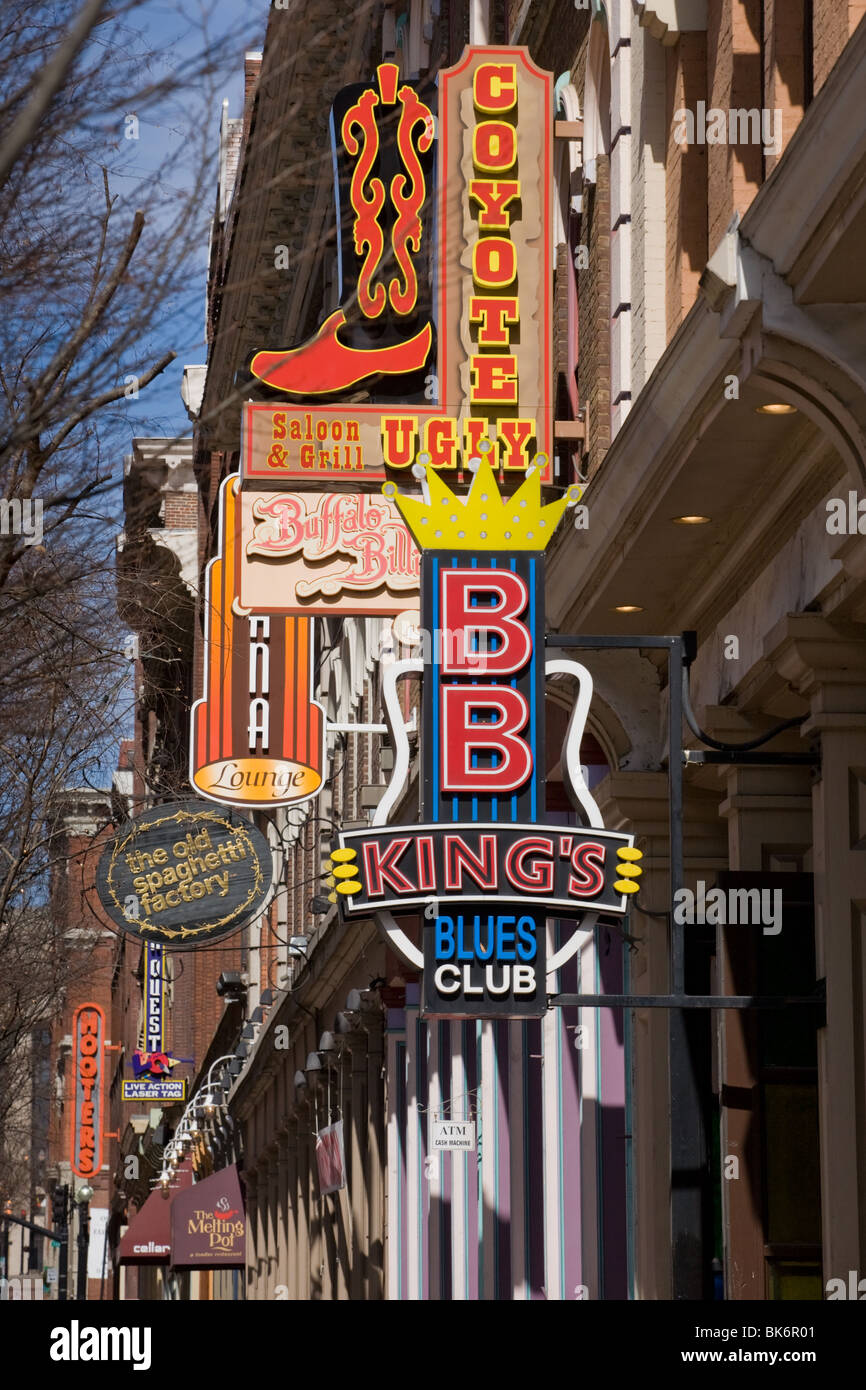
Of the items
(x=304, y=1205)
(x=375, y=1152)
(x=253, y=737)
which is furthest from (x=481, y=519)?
(x=304, y=1205)

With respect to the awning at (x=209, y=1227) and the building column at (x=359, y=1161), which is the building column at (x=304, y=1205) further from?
the building column at (x=359, y=1161)

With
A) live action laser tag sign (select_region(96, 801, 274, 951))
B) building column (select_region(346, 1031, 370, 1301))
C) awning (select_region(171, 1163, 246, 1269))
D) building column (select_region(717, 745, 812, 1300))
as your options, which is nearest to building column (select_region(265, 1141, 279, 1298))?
awning (select_region(171, 1163, 246, 1269))

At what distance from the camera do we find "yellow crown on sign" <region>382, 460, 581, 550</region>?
12.0 metres

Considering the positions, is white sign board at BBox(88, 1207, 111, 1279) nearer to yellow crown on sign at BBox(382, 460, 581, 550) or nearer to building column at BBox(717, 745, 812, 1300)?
building column at BBox(717, 745, 812, 1300)

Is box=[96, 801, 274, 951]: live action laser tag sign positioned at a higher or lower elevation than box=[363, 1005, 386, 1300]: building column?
higher

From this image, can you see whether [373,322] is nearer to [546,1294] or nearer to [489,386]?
[489,386]

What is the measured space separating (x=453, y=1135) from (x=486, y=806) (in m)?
6.96

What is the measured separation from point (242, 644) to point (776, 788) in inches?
541

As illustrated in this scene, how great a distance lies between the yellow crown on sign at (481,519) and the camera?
12.0 metres

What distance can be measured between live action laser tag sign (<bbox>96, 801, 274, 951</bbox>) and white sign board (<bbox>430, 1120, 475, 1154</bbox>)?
3062 millimetres

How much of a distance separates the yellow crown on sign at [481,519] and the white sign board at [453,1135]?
23.4ft

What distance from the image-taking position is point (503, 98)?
16047mm

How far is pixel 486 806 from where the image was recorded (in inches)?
461
